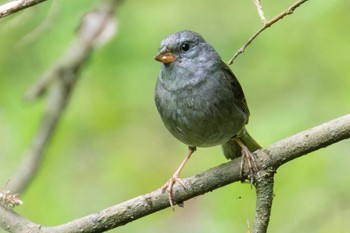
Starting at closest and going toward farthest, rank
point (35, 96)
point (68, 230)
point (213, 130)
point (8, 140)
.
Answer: point (68, 230) → point (213, 130) → point (35, 96) → point (8, 140)

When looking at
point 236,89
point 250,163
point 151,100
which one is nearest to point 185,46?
point 236,89

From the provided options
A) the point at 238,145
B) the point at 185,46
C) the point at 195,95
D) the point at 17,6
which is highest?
the point at 17,6

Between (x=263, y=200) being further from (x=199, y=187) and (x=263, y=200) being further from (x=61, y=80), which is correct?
(x=61, y=80)

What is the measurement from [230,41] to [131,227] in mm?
1552

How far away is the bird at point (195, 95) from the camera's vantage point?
15.4ft

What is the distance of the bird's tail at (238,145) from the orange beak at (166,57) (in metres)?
0.69

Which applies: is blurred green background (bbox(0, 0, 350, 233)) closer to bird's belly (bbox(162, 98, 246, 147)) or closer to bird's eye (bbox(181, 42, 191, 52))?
bird's belly (bbox(162, 98, 246, 147))

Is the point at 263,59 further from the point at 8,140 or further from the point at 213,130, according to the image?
the point at 8,140

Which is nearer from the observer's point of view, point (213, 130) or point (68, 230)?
point (68, 230)

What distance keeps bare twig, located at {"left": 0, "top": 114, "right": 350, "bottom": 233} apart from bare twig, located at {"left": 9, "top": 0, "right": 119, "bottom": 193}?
1.22 meters

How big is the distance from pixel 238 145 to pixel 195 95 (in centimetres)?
50

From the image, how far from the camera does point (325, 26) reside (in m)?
5.51

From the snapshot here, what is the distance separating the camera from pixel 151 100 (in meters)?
6.64

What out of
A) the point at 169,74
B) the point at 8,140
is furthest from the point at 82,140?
the point at 169,74
